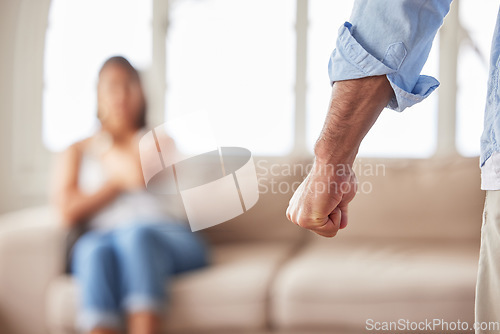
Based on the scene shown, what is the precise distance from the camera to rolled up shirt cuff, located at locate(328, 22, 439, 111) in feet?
2.01

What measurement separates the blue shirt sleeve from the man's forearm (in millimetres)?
14

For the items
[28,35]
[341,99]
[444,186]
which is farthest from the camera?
[28,35]

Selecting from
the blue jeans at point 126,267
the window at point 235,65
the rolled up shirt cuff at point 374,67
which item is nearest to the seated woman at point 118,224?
the blue jeans at point 126,267

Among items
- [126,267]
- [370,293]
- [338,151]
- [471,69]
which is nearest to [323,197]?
[338,151]

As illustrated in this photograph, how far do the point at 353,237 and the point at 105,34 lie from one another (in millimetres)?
1929

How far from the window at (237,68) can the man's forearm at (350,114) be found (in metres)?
2.27

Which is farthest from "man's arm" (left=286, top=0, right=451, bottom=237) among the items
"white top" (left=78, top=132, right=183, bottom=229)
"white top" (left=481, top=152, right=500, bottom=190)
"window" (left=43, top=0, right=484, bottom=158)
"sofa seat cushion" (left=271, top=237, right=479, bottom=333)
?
"window" (left=43, top=0, right=484, bottom=158)

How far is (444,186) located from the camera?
1964 mm

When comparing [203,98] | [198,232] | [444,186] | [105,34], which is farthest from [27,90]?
[444,186]

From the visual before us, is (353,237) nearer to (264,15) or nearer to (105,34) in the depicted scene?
(264,15)

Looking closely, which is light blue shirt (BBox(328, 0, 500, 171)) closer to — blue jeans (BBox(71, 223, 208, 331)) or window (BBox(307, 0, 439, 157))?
blue jeans (BBox(71, 223, 208, 331))

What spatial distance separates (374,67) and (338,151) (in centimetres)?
11

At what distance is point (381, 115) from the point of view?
114 inches

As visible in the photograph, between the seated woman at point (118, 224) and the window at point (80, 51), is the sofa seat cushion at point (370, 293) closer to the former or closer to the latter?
the seated woman at point (118, 224)
